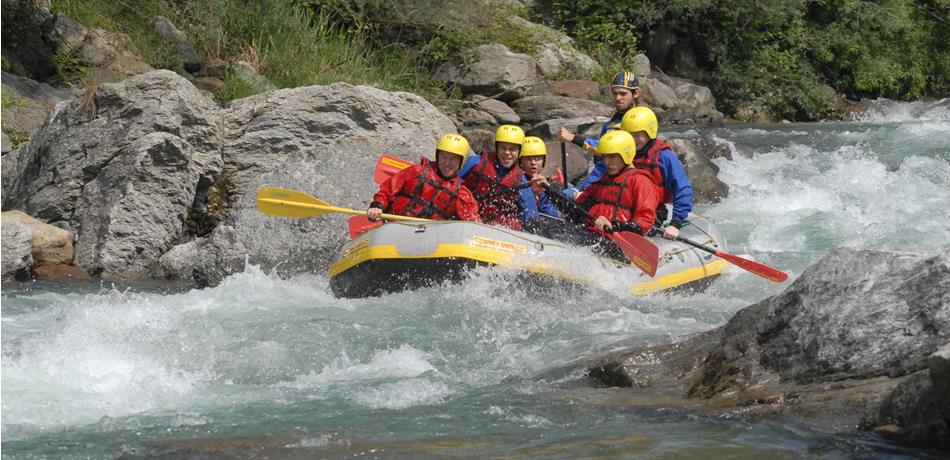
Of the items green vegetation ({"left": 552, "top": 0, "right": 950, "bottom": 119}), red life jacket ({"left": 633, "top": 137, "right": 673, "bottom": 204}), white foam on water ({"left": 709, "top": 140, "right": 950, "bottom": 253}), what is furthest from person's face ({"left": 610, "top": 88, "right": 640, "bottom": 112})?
green vegetation ({"left": 552, "top": 0, "right": 950, "bottom": 119})

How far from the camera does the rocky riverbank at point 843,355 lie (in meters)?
3.72

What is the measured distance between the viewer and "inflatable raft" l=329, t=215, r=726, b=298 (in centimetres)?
695

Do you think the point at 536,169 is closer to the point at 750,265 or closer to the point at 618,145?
the point at 618,145

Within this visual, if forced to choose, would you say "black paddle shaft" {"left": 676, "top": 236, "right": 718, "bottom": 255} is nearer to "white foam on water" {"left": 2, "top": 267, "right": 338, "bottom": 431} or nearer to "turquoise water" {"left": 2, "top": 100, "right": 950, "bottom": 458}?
"turquoise water" {"left": 2, "top": 100, "right": 950, "bottom": 458}

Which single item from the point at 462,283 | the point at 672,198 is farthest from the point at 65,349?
the point at 672,198

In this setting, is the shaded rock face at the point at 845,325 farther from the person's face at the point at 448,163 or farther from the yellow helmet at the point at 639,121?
the yellow helmet at the point at 639,121

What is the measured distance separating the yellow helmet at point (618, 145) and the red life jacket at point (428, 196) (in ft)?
3.36

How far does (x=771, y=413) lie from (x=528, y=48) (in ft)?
44.5

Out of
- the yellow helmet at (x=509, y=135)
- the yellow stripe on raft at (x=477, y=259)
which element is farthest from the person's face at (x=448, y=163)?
the yellow stripe on raft at (x=477, y=259)

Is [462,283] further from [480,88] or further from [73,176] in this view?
[480,88]

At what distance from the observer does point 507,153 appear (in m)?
7.76

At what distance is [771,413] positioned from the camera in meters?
4.09

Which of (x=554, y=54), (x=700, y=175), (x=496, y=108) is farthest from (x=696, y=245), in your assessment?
(x=554, y=54)

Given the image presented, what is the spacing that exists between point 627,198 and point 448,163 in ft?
4.18
